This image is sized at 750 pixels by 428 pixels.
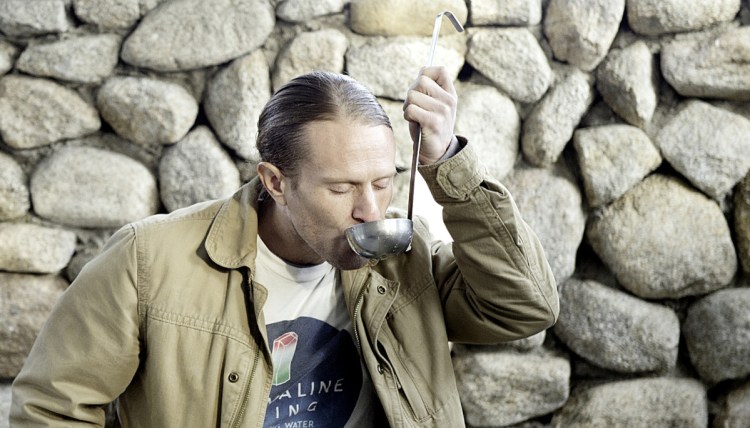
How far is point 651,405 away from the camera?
2451 mm

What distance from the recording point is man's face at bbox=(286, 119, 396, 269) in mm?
1562

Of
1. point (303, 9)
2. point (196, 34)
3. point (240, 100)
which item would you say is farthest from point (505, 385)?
point (196, 34)

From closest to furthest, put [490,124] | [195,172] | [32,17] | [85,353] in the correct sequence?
[85,353] → [32,17] → [195,172] → [490,124]

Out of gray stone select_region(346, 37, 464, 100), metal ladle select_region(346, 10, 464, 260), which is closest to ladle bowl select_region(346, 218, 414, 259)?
metal ladle select_region(346, 10, 464, 260)

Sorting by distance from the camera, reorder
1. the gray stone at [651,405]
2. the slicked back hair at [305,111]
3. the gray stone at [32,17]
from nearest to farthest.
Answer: the slicked back hair at [305,111], the gray stone at [32,17], the gray stone at [651,405]

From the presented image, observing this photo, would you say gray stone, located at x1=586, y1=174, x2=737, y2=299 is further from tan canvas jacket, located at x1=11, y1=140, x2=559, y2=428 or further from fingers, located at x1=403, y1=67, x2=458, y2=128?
fingers, located at x1=403, y1=67, x2=458, y2=128

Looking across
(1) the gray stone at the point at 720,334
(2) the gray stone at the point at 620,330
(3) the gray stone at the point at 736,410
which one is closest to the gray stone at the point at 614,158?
(2) the gray stone at the point at 620,330

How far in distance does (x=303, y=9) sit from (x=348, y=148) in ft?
3.07

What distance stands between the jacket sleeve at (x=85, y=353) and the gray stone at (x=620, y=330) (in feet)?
4.60

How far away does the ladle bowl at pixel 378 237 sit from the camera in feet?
5.02

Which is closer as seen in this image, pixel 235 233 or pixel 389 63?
pixel 235 233

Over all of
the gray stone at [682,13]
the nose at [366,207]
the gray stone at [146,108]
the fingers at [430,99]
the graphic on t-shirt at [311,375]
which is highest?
the fingers at [430,99]

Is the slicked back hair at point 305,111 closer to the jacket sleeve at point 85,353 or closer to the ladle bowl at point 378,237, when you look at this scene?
the ladle bowl at point 378,237

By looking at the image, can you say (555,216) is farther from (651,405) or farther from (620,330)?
(651,405)
